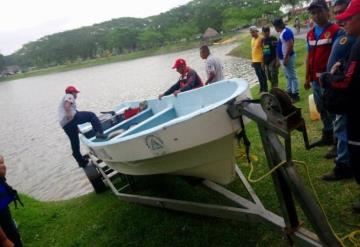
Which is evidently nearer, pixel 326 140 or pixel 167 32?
pixel 326 140

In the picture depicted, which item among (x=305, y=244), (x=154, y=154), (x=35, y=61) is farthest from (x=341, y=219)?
(x=35, y=61)

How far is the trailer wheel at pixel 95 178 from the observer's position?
6.94 meters

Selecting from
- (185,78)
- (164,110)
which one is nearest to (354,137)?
(164,110)

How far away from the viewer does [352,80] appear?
3.06 metres

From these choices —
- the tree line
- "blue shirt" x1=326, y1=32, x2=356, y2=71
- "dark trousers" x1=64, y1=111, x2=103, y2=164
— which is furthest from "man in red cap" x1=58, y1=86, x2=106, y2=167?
the tree line

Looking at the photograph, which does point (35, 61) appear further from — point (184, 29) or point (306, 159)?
point (306, 159)

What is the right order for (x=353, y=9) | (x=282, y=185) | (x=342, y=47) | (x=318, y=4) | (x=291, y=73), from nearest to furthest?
1. (x=353, y=9)
2. (x=282, y=185)
3. (x=342, y=47)
4. (x=318, y=4)
5. (x=291, y=73)

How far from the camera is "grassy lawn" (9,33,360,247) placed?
13.4 ft

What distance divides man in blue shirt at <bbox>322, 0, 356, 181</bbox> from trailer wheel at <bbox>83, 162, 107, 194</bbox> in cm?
423

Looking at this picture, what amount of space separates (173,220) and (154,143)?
1.59 meters

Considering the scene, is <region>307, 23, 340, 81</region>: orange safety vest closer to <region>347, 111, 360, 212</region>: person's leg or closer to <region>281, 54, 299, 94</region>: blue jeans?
<region>347, 111, 360, 212</region>: person's leg

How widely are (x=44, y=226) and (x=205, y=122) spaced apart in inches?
167

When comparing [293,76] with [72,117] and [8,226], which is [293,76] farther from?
[8,226]

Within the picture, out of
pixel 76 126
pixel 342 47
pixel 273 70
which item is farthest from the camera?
pixel 273 70
